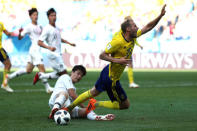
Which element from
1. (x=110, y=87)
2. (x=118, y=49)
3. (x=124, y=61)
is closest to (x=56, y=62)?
(x=110, y=87)

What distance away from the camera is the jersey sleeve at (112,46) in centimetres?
725

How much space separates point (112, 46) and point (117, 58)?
0.69ft

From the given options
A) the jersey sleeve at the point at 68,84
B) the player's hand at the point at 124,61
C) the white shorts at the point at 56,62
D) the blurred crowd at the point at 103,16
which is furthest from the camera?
the blurred crowd at the point at 103,16

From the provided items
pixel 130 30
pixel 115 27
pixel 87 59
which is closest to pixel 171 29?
pixel 115 27

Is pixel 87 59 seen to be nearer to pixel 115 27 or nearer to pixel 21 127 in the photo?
pixel 115 27

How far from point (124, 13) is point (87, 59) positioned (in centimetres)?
1055

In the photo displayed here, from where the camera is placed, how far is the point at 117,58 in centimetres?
732

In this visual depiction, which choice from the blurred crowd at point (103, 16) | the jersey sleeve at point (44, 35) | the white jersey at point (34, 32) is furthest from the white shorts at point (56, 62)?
the blurred crowd at point (103, 16)

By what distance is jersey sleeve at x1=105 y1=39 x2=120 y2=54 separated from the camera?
7246 mm

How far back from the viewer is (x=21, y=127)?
21.2ft

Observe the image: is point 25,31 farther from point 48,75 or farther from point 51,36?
point 48,75

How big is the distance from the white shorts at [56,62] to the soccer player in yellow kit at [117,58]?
4.56m

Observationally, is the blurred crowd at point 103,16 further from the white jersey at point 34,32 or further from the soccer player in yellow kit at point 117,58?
the soccer player in yellow kit at point 117,58

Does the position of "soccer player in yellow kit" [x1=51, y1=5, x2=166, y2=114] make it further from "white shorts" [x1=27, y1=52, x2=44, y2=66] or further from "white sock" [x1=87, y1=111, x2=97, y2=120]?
"white shorts" [x1=27, y1=52, x2=44, y2=66]
